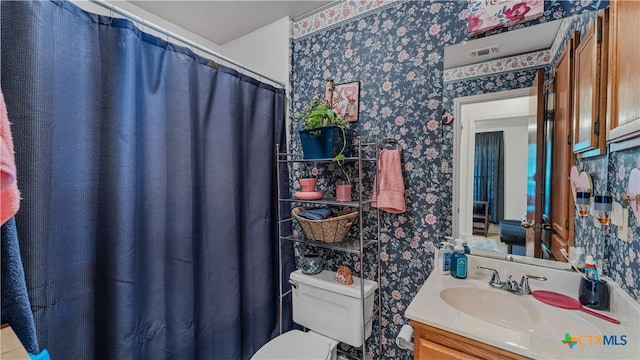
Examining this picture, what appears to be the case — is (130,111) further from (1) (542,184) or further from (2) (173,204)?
(1) (542,184)

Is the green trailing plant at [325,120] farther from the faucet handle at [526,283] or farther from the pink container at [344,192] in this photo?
the faucet handle at [526,283]

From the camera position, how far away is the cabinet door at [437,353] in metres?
0.89

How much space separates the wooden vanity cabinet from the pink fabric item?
1.20 metres

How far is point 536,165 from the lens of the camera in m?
1.19

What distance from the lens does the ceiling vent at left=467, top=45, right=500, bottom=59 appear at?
1.28 metres

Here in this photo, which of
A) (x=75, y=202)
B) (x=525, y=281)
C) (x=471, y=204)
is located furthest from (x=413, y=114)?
(x=75, y=202)

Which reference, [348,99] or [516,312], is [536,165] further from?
[348,99]

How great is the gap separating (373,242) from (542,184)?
86 cm

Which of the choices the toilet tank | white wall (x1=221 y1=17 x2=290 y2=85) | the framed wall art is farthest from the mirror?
white wall (x1=221 y1=17 x2=290 y2=85)

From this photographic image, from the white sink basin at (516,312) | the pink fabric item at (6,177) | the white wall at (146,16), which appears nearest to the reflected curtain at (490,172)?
the white sink basin at (516,312)

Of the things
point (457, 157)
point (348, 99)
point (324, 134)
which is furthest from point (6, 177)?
point (457, 157)

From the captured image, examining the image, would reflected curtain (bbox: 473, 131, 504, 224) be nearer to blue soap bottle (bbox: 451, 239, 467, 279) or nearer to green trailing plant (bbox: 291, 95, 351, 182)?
blue soap bottle (bbox: 451, 239, 467, 279)

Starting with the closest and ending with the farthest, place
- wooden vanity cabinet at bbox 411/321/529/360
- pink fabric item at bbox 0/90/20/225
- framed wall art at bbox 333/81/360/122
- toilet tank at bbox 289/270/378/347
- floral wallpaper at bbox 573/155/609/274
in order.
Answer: pink fabric item at bbox 0/90/20/225 → wooden vanity cabinet at bbox 411/321/529/360 → floral wallpaper at bbox 573/155/609/274 → toilet tank at bbox 289/270/378/347 → framed wall art at bbox 333/81/360/122

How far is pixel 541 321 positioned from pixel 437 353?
433mm
